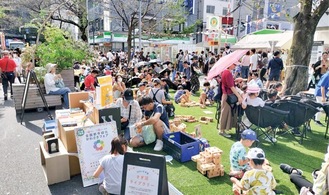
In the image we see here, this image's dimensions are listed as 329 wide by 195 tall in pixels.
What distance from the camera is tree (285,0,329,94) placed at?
309 inches

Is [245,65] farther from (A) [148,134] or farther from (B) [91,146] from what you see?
(B) [91,146]

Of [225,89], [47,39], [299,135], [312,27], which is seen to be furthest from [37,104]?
[312,27]

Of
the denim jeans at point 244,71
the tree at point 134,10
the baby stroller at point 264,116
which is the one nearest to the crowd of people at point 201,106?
the baby stroller at point 264,116

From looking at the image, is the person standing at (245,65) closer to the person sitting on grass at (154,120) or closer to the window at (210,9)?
the person sitting on grass at (154,120)

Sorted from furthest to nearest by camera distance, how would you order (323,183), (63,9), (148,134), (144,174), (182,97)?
(63,9)
(182,97)
(148,134)
(144,174)
(323,183)

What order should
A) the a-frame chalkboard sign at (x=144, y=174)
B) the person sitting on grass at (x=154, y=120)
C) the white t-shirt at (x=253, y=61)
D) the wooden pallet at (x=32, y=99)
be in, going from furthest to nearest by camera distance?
the white t-shirt at (x=253, y=61)
the wooden pallet at (x=32, y=99)
the person sitting on grass at (x=154, y=120)
the a-frame chalkboard sign at (x=144, y=174)

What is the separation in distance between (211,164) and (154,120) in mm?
1407

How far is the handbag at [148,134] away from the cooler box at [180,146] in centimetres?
34

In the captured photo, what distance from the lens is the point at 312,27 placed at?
7.91 m

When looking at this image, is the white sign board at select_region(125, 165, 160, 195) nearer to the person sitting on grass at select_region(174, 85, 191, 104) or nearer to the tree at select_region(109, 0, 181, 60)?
the person sitting on grass at select_region(174, 85, 191, 104)

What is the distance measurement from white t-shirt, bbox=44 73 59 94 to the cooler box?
498cm

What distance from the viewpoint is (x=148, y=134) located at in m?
5.24

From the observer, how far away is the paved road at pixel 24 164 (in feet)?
12.5

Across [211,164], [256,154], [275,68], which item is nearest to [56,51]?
[211,164]
